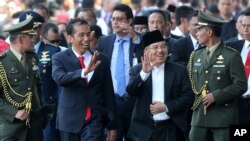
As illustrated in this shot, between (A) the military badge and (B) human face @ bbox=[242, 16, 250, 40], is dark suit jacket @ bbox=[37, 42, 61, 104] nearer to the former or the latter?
(A) the military badge

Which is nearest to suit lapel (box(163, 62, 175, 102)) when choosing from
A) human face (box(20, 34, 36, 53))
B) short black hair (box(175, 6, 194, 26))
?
human face (box(20, 34, 36, 53))

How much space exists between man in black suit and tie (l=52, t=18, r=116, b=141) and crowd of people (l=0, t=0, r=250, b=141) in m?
0.01

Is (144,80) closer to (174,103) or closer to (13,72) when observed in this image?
(174,103)

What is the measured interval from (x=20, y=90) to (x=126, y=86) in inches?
74.0

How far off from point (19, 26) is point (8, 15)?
1001 cm

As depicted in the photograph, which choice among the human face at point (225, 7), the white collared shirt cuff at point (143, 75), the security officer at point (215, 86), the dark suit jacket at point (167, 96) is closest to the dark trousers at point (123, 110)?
the dark suit jacket at point (167, 96)

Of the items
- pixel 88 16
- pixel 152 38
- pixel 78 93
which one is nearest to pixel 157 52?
pixel 152 38

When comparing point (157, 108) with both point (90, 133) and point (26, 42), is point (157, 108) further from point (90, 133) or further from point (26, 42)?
point (26, 42)

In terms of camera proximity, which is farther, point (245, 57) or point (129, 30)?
point (129, 30)

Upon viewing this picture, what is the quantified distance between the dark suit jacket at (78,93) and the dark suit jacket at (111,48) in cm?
136

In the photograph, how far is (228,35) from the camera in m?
19.7

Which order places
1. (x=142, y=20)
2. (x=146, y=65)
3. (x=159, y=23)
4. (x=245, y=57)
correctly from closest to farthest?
1. (x=146, y=65)
2. (x=245, y=57)
3. (x=159, y=23)
4. (x=142, y=20)

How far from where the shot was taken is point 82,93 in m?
13.2

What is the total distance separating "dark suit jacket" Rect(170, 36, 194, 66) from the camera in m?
14.9
